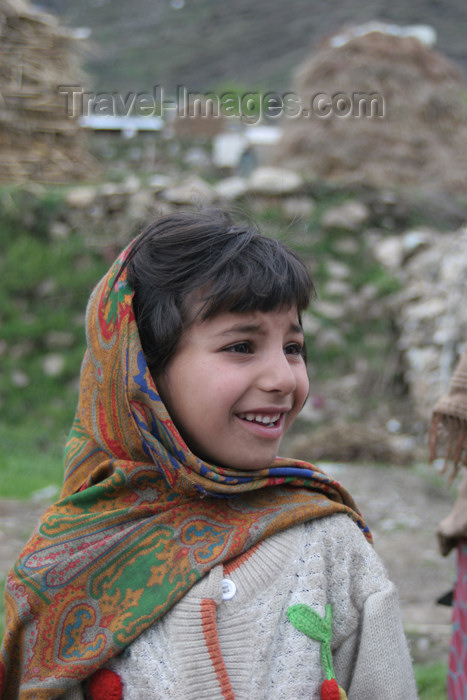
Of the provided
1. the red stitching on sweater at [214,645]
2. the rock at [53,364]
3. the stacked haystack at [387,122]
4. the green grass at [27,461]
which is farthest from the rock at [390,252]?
the red stitching on sweater at [214,645]

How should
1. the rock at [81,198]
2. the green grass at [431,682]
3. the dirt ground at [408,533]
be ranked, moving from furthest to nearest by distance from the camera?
the rock at [81,198]
the dirt ground at [408,533]
the green grass at [431,682]

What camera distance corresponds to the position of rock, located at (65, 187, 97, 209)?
6.81m

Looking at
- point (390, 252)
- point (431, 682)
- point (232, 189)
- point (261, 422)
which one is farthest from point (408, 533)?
point (232, 189)

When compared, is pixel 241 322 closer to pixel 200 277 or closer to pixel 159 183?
pixel 200 277

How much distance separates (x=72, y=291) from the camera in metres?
6.53

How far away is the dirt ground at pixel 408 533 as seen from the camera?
3420mm

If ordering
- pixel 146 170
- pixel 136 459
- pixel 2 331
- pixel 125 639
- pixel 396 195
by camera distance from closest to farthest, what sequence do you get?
Answer: pixel 125 639, pixel 136 459, pixel 2 331, pixel 396 195, pixel 146 170

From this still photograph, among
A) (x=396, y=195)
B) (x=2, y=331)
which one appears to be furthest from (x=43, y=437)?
(x=396, y=195)

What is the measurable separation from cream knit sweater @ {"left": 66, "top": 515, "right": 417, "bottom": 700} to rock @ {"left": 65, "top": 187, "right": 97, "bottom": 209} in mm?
5731

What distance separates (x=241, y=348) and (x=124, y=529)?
1.40 feet

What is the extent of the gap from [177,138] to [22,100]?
2.65 metres

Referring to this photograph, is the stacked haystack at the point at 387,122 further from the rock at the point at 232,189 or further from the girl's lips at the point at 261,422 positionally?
the girl's lips at the point at 261,422

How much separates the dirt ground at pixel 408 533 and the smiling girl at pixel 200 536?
1.91 meters

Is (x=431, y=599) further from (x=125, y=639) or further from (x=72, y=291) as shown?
(x=72, y=291)
